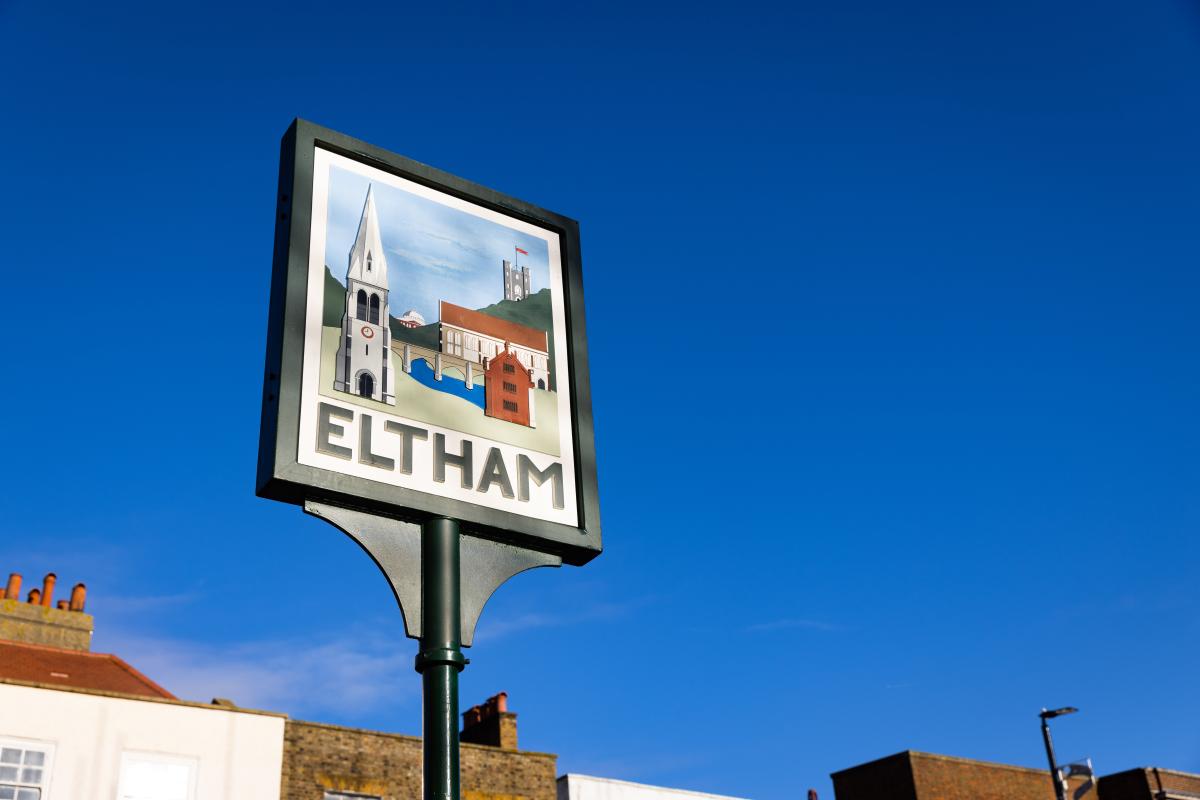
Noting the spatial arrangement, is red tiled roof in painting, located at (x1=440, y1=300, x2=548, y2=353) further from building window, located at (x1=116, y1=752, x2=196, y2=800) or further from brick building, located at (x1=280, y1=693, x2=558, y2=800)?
brick building, located at (x1=280, y1=693, x2=558, y2=800)

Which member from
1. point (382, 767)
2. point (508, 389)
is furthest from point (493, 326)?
point (382, 767)

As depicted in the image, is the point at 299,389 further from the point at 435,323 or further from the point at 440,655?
the point at 440,655

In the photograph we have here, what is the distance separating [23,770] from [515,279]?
1842cm

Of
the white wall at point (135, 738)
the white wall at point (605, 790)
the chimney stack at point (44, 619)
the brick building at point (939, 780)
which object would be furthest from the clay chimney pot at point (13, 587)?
the brick building at point (939, 780)

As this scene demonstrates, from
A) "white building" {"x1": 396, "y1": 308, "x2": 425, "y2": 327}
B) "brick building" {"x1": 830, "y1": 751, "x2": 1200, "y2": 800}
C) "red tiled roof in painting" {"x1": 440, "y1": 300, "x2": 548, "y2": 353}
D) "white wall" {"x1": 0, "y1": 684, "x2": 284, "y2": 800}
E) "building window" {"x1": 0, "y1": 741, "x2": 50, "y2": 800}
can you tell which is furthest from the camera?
"brick building" {"x1": 830, "y1": 751, "x2": 1200, "y2": 800}

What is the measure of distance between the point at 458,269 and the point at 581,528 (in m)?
1.64

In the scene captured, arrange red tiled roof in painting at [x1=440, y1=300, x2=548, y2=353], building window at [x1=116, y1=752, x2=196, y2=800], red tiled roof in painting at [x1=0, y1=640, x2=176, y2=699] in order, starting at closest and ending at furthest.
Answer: red tiled roof in painting at [x1=440, y1=300, x2=548, y2=353]
building window at [x1=116, y1=752, x2=196, y2=800]
red tiled roof in painting at [x1=0, y1=640, x2=176, y2=699]

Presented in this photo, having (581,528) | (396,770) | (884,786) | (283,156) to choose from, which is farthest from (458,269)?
(884,786)

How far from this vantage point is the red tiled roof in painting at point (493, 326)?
6.83 m

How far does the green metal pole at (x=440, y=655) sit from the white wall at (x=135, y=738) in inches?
730

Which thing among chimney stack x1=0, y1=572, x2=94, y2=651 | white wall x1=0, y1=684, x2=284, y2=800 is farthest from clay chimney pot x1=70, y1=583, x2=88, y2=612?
white wall x1=0, y1=684, x2=284, y2=800

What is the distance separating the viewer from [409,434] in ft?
20.9

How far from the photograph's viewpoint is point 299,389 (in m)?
6.05

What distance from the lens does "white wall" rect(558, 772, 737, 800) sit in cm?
2789
